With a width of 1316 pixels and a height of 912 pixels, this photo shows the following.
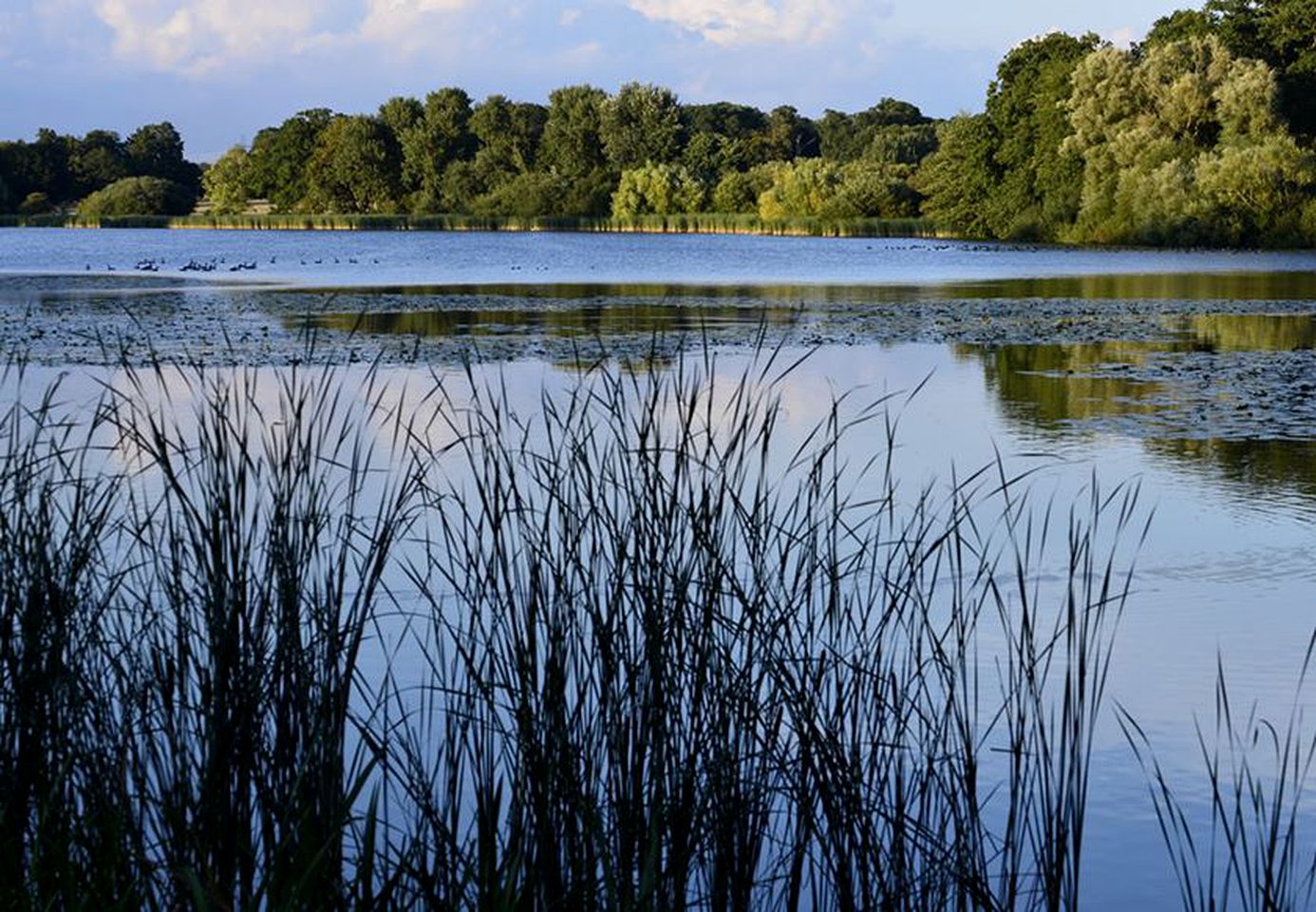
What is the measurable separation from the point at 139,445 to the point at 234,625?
0.68 meters

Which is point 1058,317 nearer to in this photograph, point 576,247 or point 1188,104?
point 1188,104

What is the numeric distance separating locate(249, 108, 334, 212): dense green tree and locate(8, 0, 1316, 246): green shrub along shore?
0.44 feet

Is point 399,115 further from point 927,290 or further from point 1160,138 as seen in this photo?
point 927,290

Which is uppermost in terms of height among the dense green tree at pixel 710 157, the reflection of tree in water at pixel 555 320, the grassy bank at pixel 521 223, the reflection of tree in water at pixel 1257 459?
the dense green tree at pixel 710 157

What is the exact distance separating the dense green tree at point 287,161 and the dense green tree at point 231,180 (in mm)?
456

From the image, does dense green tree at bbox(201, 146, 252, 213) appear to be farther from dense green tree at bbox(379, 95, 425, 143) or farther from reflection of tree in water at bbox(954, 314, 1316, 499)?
reflection of tree in water at bbox(954, 314, 1316, 499)

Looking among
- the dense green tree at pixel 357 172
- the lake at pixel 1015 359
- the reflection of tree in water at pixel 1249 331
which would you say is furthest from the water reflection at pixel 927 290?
the dense green tree at pixel 357 172

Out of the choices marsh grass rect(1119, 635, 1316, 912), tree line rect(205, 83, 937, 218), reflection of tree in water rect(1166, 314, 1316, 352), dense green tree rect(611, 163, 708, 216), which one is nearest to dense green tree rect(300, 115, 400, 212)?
tree line rect(205, 83, 937, 218)

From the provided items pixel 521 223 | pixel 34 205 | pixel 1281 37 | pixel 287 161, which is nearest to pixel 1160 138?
pixel 1281 37

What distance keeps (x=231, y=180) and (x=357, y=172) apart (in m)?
11.1

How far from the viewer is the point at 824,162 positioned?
5925cm

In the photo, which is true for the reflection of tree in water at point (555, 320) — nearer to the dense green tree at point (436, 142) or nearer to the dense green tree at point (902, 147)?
the dense green tree at point (902, 147)

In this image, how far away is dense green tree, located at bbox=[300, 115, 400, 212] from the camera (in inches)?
3342

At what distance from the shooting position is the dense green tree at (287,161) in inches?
3543
